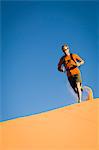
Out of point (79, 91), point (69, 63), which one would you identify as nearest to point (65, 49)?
point (69, 63)

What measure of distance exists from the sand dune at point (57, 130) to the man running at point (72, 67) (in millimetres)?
163

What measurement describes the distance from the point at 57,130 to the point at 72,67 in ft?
1.89

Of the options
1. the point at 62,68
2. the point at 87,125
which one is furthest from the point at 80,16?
the point at 87,125

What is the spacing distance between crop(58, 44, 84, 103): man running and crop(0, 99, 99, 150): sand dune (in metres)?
0.16

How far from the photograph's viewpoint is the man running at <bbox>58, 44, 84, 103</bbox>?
224cm

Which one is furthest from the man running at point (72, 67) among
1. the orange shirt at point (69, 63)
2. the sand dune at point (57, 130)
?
the sand dune at point (57, 130)

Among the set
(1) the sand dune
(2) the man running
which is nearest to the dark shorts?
(2) the man running

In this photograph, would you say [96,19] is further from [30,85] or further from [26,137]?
[26,137]

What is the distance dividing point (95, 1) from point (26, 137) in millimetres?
1363

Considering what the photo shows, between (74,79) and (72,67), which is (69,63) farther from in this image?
(74,79)

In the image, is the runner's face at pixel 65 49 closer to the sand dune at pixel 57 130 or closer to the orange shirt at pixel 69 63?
the orange shirt at pixel 69 63

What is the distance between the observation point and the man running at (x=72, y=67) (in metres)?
2.24

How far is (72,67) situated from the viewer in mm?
2266

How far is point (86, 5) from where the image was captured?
2271 millimetres
